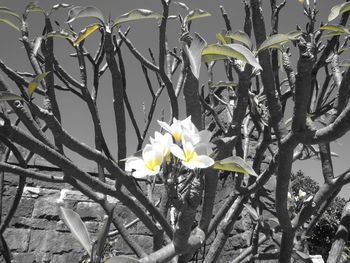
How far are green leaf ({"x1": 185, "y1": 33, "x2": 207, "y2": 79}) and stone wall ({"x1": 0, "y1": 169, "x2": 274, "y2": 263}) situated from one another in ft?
6.37

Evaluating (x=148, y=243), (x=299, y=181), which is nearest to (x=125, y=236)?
(x=148, y=243)

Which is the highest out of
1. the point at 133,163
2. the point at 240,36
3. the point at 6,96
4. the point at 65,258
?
A: the point at 240,36

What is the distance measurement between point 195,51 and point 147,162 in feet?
0.64

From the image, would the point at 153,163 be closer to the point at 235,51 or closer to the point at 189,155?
the point at 189,155

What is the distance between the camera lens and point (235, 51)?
47 cm

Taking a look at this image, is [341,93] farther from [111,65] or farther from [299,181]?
[299,181]

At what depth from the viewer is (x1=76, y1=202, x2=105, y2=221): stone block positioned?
2359 millimetres

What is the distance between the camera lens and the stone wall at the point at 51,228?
216 centimetres

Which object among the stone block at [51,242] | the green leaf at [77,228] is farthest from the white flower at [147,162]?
the stone block at [51,242]

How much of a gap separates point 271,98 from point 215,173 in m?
0.20

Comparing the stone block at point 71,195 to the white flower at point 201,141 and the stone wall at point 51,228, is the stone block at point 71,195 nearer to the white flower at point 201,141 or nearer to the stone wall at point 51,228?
the stone wall at point 51,228

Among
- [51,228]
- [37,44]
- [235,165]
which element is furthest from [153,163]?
[51,228]

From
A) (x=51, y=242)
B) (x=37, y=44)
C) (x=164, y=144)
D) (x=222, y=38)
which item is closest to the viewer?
(x=164, y=144)

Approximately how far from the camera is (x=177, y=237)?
487 millimetres
